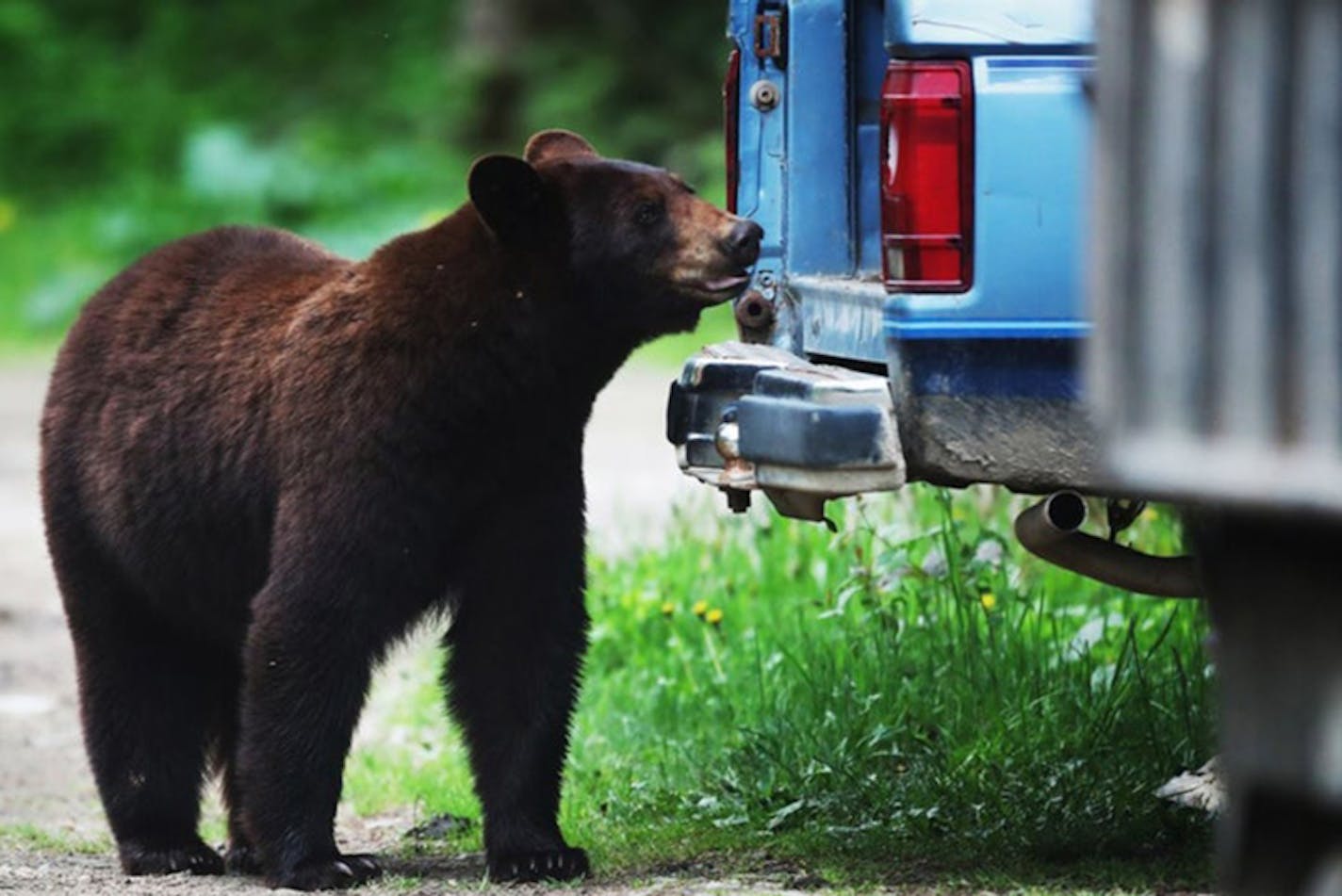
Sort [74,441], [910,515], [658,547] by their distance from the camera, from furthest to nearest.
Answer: [658,547], [910,515], [74,441]

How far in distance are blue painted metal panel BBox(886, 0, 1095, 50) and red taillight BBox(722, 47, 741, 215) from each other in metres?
1.43

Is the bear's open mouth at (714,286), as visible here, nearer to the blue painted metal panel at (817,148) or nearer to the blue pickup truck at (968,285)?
the blue painted metal panel at (817,148)

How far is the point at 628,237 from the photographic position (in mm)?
5648

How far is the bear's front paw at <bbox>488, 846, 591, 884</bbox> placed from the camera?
577cm

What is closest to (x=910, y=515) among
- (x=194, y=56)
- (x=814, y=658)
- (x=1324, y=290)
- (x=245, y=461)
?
(x=814, y=658)

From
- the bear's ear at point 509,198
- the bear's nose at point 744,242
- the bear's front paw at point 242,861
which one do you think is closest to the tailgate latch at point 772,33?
the bear's nose at point 744,242

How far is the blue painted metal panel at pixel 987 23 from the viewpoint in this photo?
4.71 m

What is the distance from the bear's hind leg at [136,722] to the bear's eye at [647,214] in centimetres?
165

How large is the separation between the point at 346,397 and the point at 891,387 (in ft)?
4.53

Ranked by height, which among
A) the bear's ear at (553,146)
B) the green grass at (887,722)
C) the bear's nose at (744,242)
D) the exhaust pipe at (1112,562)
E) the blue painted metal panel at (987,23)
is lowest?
the green grass at (887,722)

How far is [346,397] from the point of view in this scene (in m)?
5.65

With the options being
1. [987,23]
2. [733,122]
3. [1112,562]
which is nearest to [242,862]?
[733,122]

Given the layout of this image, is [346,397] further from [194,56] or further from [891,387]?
[194,56]

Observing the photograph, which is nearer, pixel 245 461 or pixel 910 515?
pixel 245 461
